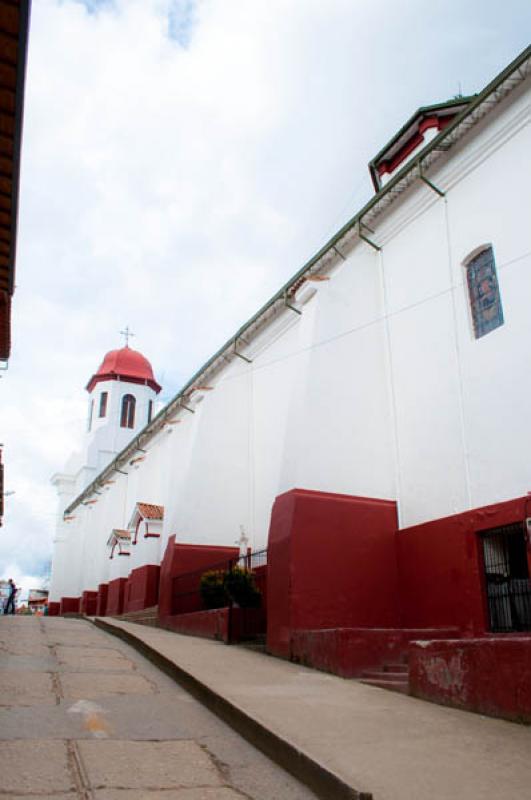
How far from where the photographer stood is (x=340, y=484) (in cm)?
1095

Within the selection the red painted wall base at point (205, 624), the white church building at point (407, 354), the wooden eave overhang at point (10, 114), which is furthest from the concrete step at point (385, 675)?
the wooden eave overhang at point (10, 114)

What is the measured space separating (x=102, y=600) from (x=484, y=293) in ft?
62.9

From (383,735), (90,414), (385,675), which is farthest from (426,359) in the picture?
(90,414)

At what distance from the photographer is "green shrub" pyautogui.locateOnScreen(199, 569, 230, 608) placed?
13.1 m

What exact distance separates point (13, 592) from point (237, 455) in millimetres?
15239

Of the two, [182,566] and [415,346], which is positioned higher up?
[415,346]

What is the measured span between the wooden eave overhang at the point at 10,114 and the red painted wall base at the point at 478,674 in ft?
17.9

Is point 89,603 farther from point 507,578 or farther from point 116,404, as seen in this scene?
point 507,578

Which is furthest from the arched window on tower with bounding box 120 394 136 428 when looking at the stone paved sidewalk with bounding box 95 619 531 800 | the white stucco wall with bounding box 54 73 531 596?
the stone paved sidewalk with bounding box 95 619 531 800

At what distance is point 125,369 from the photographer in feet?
124

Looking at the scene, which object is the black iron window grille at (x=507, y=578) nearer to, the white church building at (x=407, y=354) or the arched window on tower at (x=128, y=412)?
the white church building at (x=407, y=354)

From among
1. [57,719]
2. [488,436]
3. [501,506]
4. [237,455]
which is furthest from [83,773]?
[237,455]

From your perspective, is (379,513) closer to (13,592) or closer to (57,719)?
(57,719)

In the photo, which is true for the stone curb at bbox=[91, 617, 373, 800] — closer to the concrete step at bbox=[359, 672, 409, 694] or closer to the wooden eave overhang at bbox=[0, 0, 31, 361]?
the concrete step at bbox=[359, 672, 409, 694]
